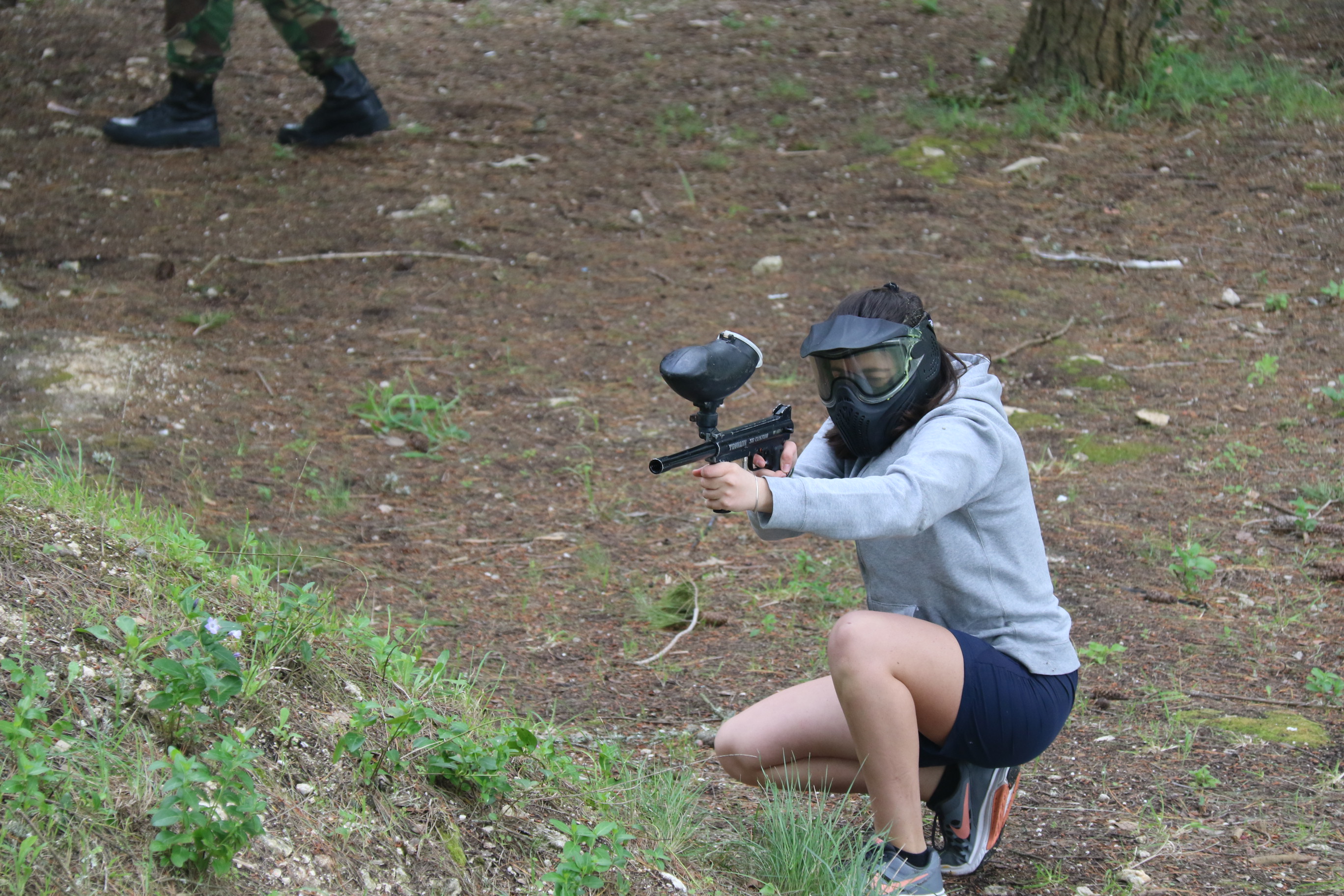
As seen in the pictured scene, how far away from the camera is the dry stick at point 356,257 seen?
20.7 ft

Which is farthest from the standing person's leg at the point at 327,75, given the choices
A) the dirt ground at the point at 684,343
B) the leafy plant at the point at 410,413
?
the leafy plant at the point at 410,413

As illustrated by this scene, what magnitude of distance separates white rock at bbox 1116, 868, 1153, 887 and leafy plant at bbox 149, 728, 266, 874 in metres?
1.86

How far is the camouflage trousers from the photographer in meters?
7.32

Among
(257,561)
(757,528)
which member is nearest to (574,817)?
(757,528)

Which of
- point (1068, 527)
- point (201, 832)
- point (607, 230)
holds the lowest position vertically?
point (607, 230)

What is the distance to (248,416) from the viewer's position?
485 cm

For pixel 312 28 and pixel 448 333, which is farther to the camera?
pixel 312 28

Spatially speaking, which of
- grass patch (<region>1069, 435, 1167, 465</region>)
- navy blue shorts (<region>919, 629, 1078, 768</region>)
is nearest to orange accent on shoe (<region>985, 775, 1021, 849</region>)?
navy blue shorts (<region>919, 629, 1078, 768</region>)

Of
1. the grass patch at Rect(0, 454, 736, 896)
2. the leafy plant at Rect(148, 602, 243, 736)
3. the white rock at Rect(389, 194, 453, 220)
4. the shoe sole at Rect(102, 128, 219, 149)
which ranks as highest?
the leafy plant at Rect(148, 602, 243, 736)

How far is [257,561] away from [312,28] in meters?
5.11

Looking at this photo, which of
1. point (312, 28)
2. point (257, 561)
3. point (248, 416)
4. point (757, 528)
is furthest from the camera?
point (312, 28)

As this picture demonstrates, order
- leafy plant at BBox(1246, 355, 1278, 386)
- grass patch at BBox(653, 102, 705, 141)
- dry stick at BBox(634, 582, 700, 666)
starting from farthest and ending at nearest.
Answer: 1. grass patch at BBox(653, 102, 705, 141)
2. leafy plant at BBox(1246, 355, 1278, 386)
3. dry stick at BBox(634, 582, 700, 666)

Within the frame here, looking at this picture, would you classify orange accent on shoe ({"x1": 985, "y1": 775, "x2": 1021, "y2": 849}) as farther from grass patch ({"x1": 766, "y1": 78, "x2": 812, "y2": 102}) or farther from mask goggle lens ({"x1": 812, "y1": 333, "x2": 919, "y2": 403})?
grass patch ({"x1": 766, "y1": 78, "x2": 812, "y2": 102})

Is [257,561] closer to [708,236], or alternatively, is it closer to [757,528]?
[757,528]
